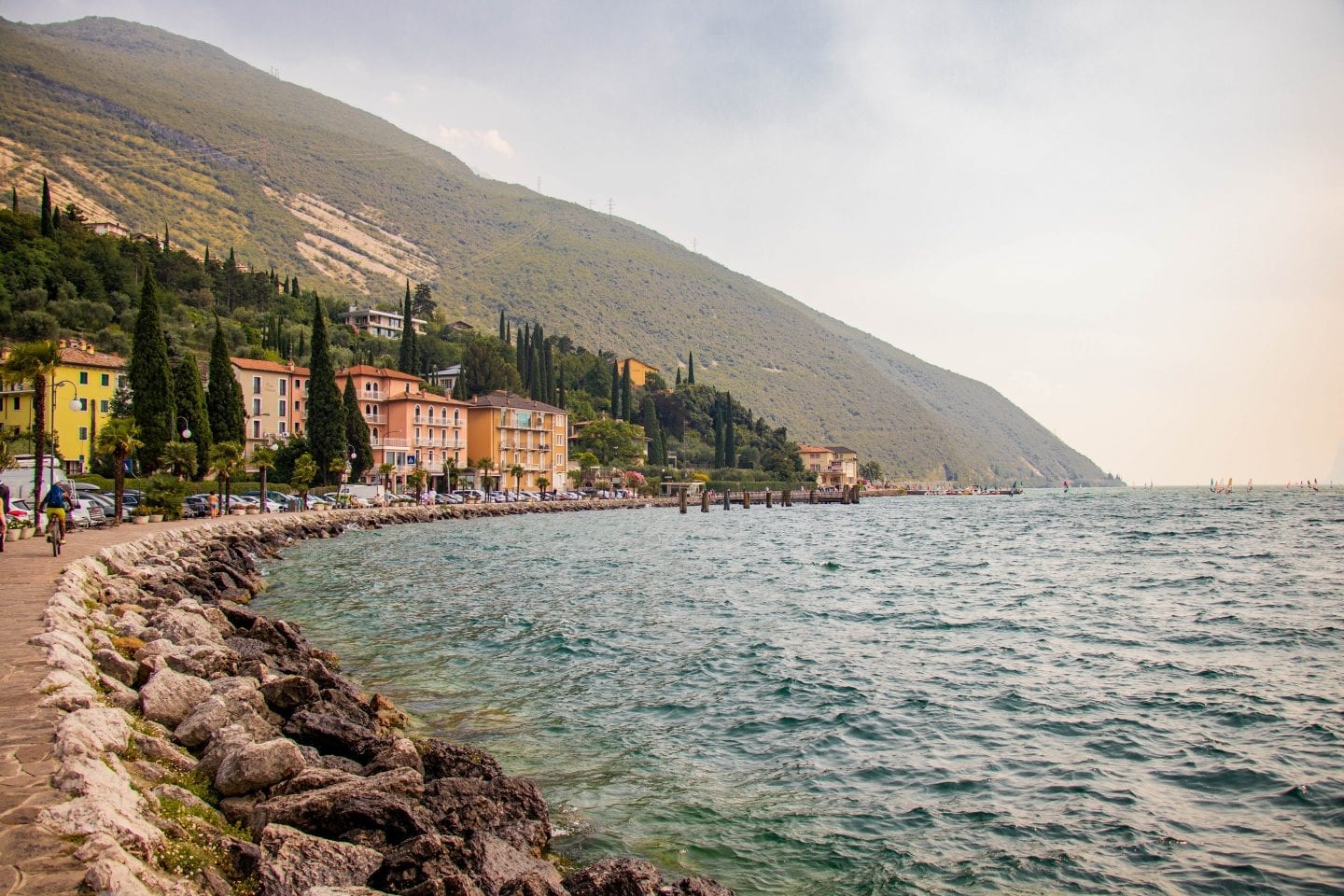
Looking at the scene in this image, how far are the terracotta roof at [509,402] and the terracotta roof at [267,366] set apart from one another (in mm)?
18648

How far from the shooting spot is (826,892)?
7309 mm

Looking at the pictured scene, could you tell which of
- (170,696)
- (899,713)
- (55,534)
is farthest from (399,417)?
(170,696)

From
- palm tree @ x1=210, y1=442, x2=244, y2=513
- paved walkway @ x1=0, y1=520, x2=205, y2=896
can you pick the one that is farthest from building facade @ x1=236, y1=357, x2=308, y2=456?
paved walkway @ x1=0, y1=520, x2=205, y2=896

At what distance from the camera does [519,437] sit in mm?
95188

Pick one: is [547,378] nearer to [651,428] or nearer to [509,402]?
[509,402]

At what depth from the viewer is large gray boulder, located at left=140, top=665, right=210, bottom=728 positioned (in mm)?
8677

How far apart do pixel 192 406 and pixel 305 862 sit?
54398mm

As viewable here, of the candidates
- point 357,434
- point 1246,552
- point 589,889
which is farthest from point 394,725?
point 357,434

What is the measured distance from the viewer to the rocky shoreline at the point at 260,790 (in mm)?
5422

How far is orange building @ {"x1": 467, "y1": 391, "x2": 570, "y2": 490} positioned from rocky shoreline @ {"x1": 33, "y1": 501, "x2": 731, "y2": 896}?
7979cm

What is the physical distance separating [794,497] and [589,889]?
116275mm

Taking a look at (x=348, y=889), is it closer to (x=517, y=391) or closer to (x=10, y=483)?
(x=10, y=483)

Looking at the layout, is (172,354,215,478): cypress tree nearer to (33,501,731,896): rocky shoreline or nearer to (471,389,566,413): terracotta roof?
(471,389,566,413): terracotta roof

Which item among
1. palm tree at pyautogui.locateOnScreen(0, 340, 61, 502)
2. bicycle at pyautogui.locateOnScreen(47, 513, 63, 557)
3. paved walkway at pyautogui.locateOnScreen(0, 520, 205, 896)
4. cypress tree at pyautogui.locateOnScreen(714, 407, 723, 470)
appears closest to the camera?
paved walkway at pyautogui.locateOnScreen(0, 520, 205, 896)
